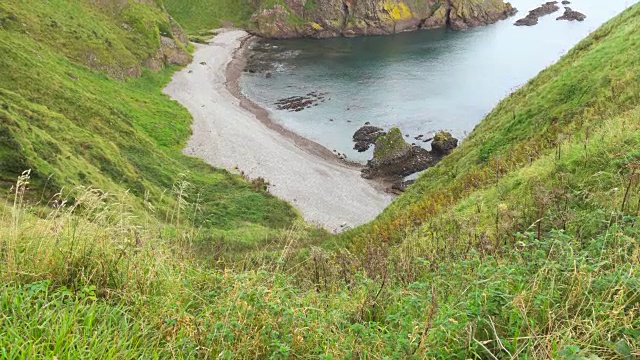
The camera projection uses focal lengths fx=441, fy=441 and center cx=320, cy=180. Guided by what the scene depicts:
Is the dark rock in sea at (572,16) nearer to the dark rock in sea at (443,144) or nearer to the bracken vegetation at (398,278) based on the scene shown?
the dark rock in sea at (443,144)

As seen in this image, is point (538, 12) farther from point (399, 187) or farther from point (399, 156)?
point (399, 187)

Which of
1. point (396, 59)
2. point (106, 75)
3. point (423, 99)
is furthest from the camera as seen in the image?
point (396, 59)

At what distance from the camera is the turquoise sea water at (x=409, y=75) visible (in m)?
62.2

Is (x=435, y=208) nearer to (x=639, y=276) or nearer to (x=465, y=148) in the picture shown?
(x=465, y=148)

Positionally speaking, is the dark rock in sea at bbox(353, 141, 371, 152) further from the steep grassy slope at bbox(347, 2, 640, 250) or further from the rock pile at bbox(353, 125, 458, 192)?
the steep grassy slope at bbox(347, 2, 640, 250)

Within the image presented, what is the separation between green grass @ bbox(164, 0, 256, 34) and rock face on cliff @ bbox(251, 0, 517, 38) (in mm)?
5435

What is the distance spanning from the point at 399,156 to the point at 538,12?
92200 mm

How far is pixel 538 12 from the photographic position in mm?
→ 116625

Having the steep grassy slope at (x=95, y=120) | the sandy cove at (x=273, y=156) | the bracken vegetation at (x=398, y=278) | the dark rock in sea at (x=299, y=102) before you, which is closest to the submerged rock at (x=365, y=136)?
the sandy cove at (x=273, y=156)

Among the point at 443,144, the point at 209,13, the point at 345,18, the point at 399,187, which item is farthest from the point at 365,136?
the point at 209,13

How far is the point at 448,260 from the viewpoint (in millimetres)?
7449

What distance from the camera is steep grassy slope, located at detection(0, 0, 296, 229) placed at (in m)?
24.4

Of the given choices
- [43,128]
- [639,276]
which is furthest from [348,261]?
[43,128]

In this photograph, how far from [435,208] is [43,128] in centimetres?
2605
